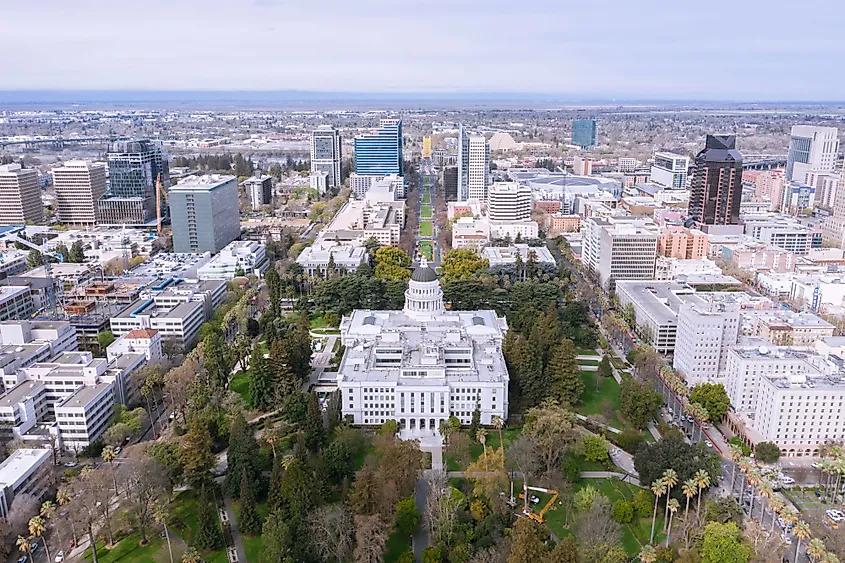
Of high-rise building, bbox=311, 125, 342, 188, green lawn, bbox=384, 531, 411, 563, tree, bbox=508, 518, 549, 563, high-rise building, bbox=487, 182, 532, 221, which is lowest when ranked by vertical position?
green lawn, bbox=384, 531, 411, 563

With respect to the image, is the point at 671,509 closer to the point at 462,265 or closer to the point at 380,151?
the point at 462,265

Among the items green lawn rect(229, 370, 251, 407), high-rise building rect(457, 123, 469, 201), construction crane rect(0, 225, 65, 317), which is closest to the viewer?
green lawn rect(229, 370, 251, 407)

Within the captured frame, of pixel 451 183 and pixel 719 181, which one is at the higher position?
pixel 719 181

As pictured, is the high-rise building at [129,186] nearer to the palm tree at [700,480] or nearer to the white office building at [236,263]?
the white office building at [236,263]

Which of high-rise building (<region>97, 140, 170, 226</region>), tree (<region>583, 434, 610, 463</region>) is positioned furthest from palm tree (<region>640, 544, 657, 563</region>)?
high-rise building (<region>97, 140, 170, 226</region>)

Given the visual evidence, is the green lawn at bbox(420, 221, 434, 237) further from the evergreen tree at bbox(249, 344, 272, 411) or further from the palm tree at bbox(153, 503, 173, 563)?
the palm tree at bbox(153, 503, 173, 563)

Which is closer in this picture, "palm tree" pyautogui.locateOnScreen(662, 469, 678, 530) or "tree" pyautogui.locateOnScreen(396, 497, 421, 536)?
"palm tree" pyautogui.locateOnScreen(662, 469, 678, 530)

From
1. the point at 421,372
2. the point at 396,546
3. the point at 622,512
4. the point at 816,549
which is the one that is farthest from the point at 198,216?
the point at 816,549

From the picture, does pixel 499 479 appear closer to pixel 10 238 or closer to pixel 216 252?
pixel 216 252
